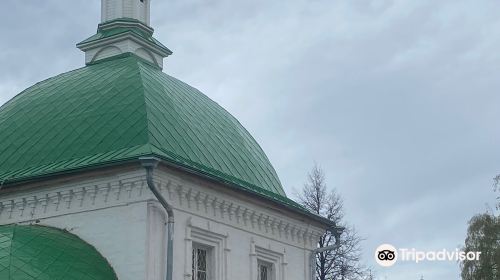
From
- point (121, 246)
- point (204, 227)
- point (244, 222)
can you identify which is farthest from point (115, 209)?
point (244, 222)

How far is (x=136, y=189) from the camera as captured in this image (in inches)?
555

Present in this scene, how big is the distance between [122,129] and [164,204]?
6.19ft

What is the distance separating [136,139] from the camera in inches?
581

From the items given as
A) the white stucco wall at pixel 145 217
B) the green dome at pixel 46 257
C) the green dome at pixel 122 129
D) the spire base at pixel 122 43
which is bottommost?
the green dome at pixel 46 257

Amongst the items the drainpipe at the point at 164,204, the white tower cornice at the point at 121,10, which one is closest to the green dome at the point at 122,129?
the drainpipe at the point at 164,204

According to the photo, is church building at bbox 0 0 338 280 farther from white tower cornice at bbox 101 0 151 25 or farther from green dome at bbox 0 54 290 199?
white tower cornice at bbox 101 0 151 25

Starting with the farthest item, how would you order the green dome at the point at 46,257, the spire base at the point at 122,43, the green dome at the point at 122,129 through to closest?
the spire base at the point at 122,43, the green dome at the point at 122,129, the green dome at the point at 46,257

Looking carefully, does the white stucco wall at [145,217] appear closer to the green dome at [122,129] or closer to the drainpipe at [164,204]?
the drainpipe at [164,204]

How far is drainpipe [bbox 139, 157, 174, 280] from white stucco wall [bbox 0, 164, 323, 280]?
14 centimetres

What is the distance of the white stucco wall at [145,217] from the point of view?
1383cm

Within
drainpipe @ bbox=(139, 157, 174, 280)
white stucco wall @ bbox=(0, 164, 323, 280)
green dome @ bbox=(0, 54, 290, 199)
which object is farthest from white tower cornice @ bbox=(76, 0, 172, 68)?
drainpipe @ bbox=(139, 157, 174, 280)

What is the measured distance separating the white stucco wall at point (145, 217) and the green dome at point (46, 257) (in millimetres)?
262

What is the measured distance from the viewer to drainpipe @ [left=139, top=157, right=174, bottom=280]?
44.5 ft

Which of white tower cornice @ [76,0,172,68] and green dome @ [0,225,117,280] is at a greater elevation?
white tower cornice @ [76,0,172,68]
